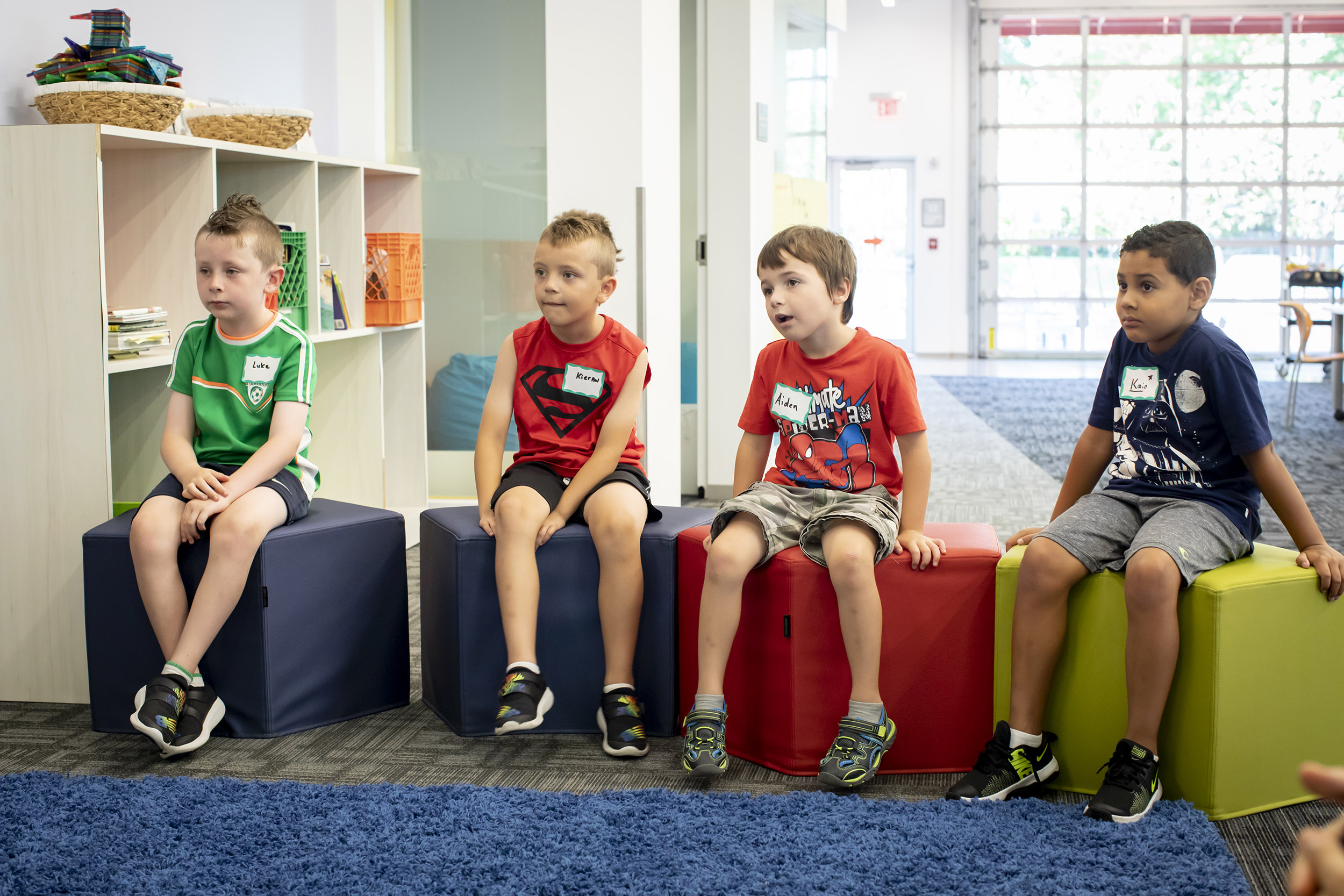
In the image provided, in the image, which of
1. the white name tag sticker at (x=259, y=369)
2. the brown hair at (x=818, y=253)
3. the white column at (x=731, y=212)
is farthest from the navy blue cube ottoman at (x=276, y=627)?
the white column at (x=731, y=212)

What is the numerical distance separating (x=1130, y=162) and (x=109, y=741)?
11.9 meters

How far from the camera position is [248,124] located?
2824mm

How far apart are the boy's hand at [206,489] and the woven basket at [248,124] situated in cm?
107

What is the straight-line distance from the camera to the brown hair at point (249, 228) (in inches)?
86.6

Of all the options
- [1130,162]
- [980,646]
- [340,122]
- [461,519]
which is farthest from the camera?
[1130,162]

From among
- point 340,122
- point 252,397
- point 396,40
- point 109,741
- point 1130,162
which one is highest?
point 1130,162

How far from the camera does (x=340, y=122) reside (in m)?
3.90

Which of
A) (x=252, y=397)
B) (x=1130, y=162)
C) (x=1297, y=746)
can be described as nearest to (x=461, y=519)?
(x=252, y=397)

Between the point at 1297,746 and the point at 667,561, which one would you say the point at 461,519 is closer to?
the point at 667,561

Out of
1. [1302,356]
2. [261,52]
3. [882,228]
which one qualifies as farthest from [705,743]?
[882,228]

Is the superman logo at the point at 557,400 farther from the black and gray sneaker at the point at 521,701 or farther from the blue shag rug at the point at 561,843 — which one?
the blue shag rug at the point at 561,843

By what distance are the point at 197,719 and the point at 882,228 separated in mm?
11365

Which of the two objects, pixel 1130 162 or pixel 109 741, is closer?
pixel 109 741

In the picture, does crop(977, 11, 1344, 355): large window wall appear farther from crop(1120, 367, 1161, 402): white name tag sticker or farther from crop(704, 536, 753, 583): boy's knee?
crop(704, 536, 753, 583): boy's knee
